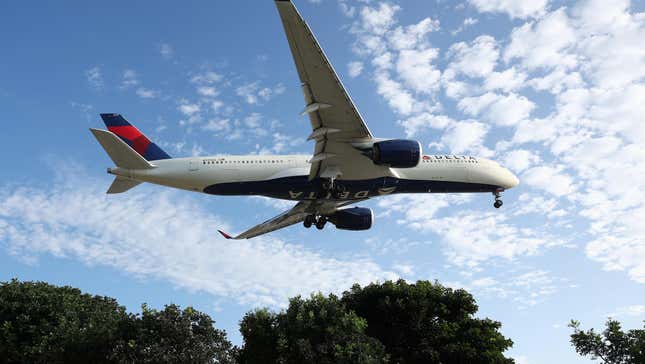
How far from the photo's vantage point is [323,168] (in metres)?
31.2

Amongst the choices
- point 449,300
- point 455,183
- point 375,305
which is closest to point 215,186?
point 455,183

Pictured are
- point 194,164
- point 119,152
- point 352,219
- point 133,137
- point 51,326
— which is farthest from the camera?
point 51,326

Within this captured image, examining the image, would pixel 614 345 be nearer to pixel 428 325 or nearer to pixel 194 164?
pixel 428 325

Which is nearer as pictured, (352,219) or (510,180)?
(510,180)

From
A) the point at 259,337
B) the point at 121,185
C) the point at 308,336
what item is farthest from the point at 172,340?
the point at 121,185

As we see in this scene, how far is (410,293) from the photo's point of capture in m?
44.8

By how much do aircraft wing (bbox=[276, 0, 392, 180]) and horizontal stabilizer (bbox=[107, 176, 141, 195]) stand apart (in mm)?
9726

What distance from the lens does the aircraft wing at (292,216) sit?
119 feet

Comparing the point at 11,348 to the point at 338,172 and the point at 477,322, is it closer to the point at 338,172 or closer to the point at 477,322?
the point at 338,172

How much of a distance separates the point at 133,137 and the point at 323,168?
37.5 ft

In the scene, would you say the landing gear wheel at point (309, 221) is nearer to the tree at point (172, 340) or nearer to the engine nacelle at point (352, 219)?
the engine nacelle at point (352, 219)

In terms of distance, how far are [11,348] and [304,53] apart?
35.5m

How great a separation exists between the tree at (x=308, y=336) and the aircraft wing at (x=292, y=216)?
5.15 meters

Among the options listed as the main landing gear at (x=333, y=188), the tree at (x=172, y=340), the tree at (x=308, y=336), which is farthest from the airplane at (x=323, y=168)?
the tree at (x=172, y=340)
